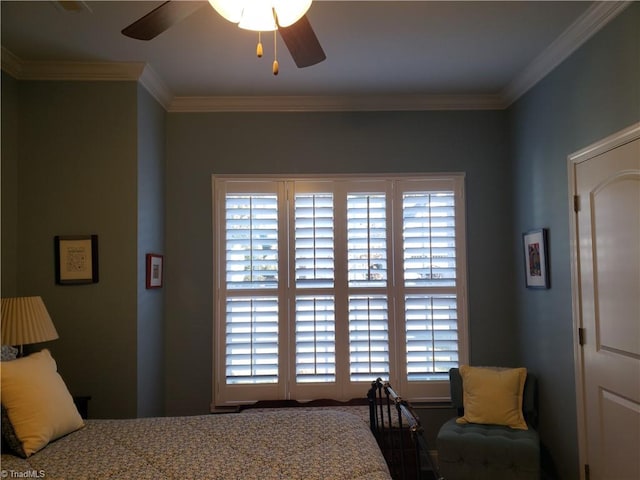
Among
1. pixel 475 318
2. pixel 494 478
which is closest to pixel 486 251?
pixel 475 318

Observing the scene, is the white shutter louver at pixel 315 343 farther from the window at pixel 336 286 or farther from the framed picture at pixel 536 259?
the framed picture at pixel 536 259

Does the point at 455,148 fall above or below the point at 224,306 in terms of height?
above

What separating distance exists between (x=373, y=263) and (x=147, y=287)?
1.67 metres

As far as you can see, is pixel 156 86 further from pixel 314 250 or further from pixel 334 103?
pixel 314 250

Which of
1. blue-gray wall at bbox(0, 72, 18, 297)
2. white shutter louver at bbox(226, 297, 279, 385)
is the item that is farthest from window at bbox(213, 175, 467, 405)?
blue-gray wall at bbox(0, 72, 18, 297)

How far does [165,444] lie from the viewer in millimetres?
1948

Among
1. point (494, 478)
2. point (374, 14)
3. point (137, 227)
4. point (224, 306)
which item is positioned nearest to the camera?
point (374, 14)

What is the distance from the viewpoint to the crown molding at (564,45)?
2.27 m

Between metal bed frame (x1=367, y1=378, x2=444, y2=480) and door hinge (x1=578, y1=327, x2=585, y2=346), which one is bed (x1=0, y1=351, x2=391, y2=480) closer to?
metal bed frame (x1=367, y1=378, x2=444, y2=480)

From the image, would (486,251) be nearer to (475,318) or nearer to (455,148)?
(475,318)

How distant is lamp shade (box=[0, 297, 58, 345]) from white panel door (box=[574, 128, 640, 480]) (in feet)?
10.00

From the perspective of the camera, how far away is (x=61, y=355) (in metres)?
2.85

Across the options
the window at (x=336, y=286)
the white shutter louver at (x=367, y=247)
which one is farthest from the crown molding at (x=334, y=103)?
the white shutter louver at (x=367, y=247)

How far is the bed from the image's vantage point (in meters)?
1.70
